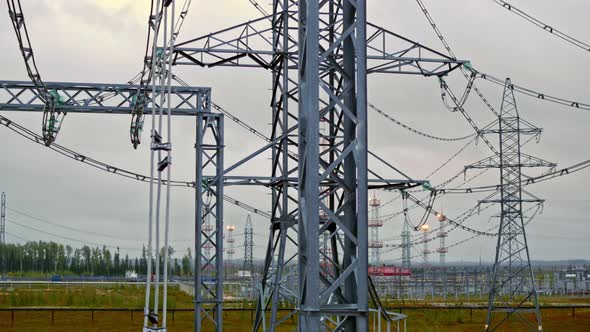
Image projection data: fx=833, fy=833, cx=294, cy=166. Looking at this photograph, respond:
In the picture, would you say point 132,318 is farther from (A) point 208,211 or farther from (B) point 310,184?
(B) point 310,184

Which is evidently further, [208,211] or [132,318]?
[132,318]

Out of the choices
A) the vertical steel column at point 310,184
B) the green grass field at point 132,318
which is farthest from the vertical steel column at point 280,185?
the green grass field at point 132,318

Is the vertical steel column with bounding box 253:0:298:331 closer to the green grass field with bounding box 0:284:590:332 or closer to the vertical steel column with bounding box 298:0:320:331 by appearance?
the vertical steel column with bounding box 298:0:320:331

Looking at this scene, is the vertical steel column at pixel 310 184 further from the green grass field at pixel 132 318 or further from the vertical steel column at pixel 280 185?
the green grass field at pixel 132 318

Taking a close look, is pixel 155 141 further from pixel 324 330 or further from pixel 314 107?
pixel 324 330

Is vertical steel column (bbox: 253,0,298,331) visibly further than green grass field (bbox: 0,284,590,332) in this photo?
No

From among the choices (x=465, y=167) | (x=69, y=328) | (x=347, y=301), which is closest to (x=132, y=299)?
(x=69, y=328)

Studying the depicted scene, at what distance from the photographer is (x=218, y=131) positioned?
79.0ft

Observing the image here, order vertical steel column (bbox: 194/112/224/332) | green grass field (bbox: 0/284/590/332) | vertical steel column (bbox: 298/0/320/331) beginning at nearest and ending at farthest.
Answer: vertical steel column (bbox: 298/0/320/331) → vertical steel column (bbox: 194/112/224/332) → green grass field (bbox: 0/284/590/332)

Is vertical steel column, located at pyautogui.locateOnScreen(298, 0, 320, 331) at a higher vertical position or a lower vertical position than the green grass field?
higher

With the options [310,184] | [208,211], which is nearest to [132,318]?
[208,211]

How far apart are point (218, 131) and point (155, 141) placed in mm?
16695

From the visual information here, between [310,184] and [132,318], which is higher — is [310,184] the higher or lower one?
the higher one

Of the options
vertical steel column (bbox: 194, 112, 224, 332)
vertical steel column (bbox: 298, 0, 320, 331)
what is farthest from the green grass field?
vertical steel column (bbox: 298, 0, 320, 331)
